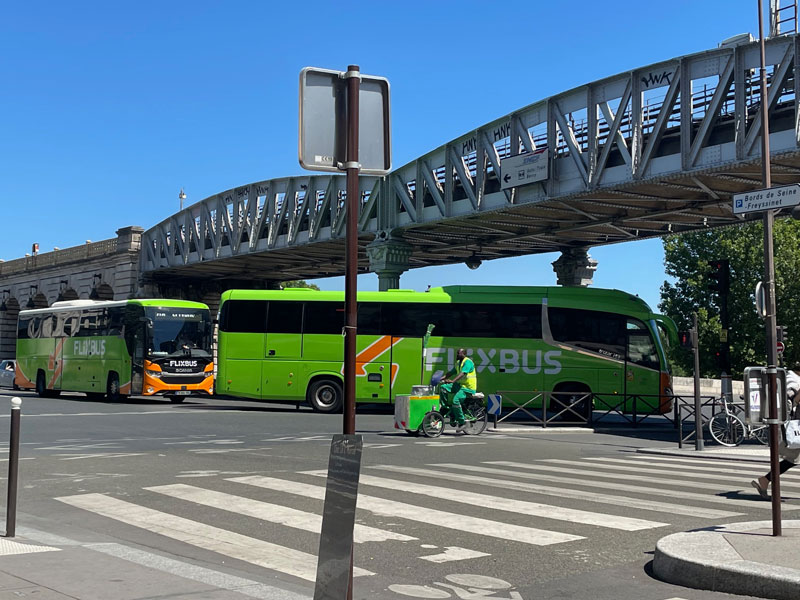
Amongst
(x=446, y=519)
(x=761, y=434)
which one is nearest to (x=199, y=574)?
(x=446, y=519)

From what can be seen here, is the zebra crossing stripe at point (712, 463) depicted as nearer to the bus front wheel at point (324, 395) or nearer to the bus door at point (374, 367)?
the bus door at point (374, 367)

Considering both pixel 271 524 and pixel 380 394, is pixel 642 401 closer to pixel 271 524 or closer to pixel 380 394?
pixel 380 394

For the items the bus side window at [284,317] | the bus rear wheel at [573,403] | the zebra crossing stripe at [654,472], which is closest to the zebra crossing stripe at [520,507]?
the zebra crossing stripe at [654,472]

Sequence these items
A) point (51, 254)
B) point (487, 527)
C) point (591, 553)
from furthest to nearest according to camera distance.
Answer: point (51, 254) → point (487, 527) → point (591, 553)

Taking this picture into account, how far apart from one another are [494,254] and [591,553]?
35719 mm

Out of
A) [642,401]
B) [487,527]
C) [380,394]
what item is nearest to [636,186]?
[642,401]

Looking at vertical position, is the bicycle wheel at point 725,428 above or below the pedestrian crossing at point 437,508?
above

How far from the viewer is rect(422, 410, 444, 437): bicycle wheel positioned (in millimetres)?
19016

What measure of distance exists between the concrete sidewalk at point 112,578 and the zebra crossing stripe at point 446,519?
2309mm

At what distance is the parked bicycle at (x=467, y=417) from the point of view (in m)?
19.1

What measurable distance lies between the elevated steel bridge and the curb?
37.1 ft

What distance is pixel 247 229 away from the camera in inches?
1855

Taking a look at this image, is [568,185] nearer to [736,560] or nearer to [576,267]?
[576,267]

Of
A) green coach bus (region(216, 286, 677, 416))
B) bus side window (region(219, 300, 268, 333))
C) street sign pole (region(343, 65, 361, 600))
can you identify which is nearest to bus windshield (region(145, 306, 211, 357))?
green coach bus (region(216, 286, 677, 416))
